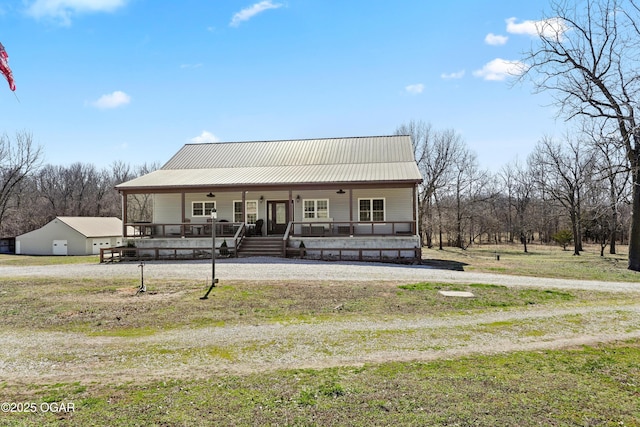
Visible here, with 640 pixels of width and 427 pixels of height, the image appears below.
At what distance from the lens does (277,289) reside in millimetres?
11352

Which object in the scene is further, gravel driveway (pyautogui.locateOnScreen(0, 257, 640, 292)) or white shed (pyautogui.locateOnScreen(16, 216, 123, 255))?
white shed (pyautogui.locateOnScreen(16, 216, 123, 255))

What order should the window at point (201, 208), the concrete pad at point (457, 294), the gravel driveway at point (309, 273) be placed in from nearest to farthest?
1. the concrete pad at point (457, 294)
2. the gravel driveway at point (309, 273)
3. the window at point (201, 208)

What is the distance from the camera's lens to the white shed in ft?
110

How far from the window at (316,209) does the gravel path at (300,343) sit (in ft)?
46.5

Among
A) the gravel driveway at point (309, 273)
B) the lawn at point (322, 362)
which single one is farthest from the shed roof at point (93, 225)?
the lawn at point (322, 362)

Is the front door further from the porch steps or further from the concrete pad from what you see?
the concrete pad

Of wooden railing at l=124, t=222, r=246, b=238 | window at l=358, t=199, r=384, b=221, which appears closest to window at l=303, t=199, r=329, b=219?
window at l=358, t=199, r=384, b=221

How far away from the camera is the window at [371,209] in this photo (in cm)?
2197

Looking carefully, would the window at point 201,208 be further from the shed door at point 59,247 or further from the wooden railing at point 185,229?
the shed door at point 59,247

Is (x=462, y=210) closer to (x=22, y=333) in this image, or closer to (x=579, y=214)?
(x=579, y=214)

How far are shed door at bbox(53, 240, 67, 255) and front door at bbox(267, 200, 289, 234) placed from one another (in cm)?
2215

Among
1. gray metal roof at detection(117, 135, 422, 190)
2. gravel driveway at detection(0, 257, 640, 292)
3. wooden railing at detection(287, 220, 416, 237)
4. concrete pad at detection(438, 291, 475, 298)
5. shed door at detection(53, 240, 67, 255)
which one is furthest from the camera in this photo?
shed door at detection(53, 240, 67, 255)

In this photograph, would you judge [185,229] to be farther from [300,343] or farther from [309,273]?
[300,343]

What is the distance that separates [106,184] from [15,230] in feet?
54.8
